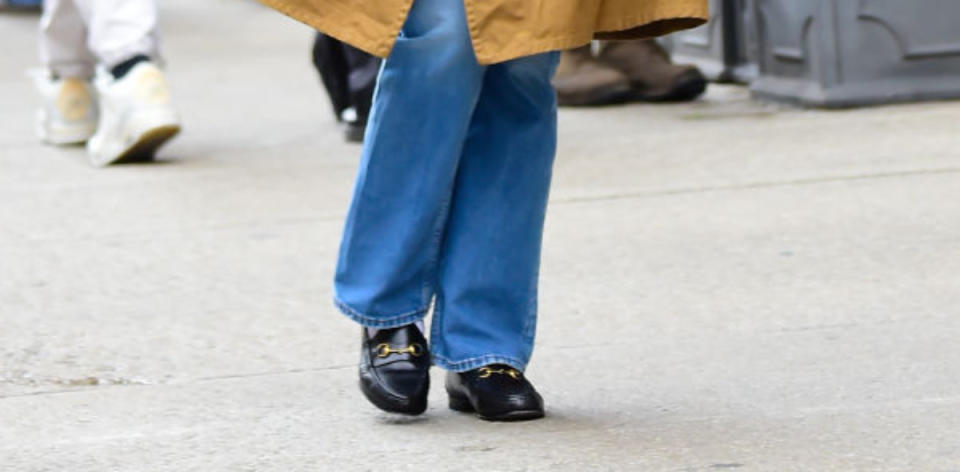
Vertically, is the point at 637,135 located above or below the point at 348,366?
below

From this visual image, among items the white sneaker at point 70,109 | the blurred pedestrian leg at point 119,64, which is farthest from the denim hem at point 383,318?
the white sneaker at point 70,109

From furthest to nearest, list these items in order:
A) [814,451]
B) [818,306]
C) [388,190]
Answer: [818,306] → [388,190] → [814,451]

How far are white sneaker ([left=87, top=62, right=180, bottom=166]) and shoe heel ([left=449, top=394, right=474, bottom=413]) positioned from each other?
3.19 meters

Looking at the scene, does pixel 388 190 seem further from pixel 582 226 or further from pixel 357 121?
pixel 357 121

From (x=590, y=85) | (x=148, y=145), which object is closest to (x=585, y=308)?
(x=148, y=145)

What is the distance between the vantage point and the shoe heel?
3027 millimetres

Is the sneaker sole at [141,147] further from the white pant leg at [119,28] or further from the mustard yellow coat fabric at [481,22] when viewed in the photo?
the mustard yellow coat fabric at [481,22]

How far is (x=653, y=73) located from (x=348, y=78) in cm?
131

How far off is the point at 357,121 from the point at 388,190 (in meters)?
3.78

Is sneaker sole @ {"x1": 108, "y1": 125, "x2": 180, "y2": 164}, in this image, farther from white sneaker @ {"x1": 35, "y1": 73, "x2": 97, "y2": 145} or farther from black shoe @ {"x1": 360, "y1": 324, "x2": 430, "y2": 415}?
black shoe @ {"x1": 360, "y1": 324, "x2": 430, "y2": 415}

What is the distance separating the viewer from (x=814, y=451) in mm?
2662

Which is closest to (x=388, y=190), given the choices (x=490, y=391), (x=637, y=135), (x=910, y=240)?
(x=490, y=391)

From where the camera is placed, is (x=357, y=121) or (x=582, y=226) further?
(x=357, y=121)

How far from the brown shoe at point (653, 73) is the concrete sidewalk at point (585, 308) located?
375mm
